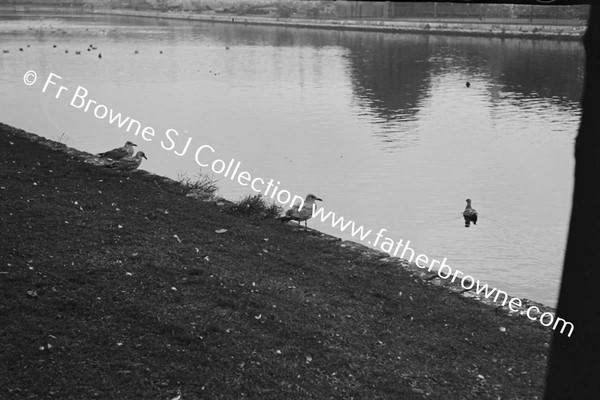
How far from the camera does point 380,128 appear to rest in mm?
19359

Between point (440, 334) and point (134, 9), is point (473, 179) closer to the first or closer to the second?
point (440, 334)

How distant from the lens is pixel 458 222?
11188 mm

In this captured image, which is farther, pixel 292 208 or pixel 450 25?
pixel 450 25

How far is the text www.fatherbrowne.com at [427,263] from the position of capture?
6.45 m

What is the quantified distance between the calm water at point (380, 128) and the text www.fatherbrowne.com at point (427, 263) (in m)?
0.24

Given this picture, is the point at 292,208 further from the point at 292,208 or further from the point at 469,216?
the point at 469,216

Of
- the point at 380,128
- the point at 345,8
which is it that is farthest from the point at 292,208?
the point at 345,8

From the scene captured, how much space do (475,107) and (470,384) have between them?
19.9 metres

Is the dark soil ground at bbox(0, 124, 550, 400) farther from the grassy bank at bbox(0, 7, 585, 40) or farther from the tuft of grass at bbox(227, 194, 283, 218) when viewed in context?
the grassy bank at bbox(0, 7, 585, 40)

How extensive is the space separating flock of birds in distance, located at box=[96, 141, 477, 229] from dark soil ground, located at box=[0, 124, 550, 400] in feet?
3.49

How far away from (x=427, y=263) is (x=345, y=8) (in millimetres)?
81037

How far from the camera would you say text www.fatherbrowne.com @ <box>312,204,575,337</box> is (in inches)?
254

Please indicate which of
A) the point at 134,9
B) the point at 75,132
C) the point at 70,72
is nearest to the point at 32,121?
the point at 75,132

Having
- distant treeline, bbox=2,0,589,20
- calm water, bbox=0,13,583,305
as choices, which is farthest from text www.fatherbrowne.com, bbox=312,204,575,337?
distant treeline, bbox=2,0,589,20
